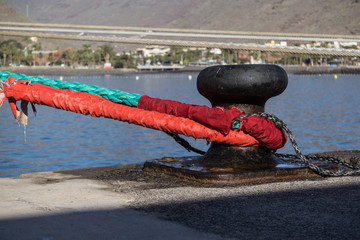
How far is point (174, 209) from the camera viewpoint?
4.76 meters

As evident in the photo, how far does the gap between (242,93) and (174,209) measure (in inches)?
78.3

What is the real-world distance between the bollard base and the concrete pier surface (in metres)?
0.10

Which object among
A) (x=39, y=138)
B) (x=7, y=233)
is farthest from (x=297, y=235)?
(x=39, y=138)

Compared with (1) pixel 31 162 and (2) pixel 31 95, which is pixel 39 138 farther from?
(2) pixel 31 95

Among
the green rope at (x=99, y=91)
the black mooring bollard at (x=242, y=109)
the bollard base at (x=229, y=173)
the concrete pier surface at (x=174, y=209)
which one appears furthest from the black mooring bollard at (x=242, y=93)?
the green rope at (x=99, y=91)

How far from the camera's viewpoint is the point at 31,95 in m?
6.49

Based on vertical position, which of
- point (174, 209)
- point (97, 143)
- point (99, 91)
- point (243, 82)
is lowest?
point (97, 143)

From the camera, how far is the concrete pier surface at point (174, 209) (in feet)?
13.4

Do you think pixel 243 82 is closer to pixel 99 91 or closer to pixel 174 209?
pixel 99 91

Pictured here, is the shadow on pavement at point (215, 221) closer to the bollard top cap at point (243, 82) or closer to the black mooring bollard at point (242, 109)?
the black mooring bollard at point (242, 109)

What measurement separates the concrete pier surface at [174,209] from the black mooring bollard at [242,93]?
566 millimetres

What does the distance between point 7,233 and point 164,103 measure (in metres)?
2.69

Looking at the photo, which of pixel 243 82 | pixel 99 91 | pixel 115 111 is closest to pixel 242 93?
pixel 243 82

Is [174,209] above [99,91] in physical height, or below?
below
